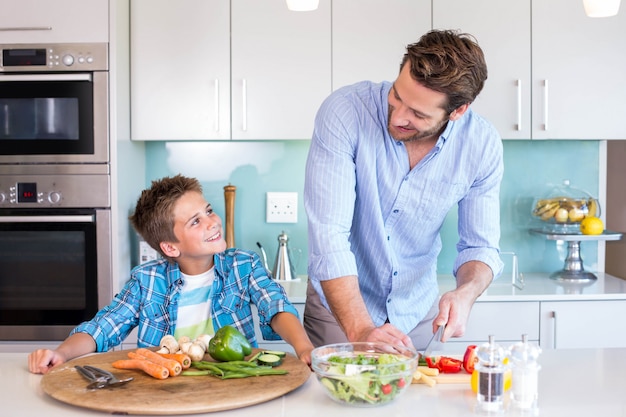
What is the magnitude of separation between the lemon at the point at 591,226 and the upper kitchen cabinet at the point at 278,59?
1.22m

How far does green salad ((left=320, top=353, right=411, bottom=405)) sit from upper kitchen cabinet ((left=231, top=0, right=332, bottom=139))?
6.17 ft

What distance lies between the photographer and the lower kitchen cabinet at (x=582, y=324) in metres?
3.20

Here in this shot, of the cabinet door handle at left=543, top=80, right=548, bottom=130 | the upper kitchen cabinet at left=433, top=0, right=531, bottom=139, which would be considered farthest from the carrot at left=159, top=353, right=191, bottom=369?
the cabinet door handle at left=543, top=80, right=548, bottom=130

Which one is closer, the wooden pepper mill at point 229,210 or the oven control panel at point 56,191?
the oven control panel at point 56,191

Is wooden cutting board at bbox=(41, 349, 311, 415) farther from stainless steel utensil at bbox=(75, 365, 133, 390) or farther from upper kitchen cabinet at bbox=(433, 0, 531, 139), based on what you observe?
upper kitchen cabinet at bbox=(433, 0, 531, 139)

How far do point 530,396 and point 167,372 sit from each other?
72 centimetres

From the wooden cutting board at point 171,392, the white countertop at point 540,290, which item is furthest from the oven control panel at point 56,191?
the wooden cutting board at point 171,392

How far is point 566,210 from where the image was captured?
3.54 meters

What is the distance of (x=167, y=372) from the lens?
5.56 ft

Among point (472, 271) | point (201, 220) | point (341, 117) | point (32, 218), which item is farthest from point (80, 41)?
point (472, 271)

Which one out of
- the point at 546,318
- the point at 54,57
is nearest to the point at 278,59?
the point at 54,57

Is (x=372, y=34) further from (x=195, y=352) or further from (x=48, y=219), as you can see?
(x=195, y=352)

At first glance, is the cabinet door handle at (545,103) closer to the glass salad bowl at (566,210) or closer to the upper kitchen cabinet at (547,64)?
the upper kitchen cabinet at (547,64)

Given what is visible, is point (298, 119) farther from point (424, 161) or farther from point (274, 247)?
point (424, 161)
